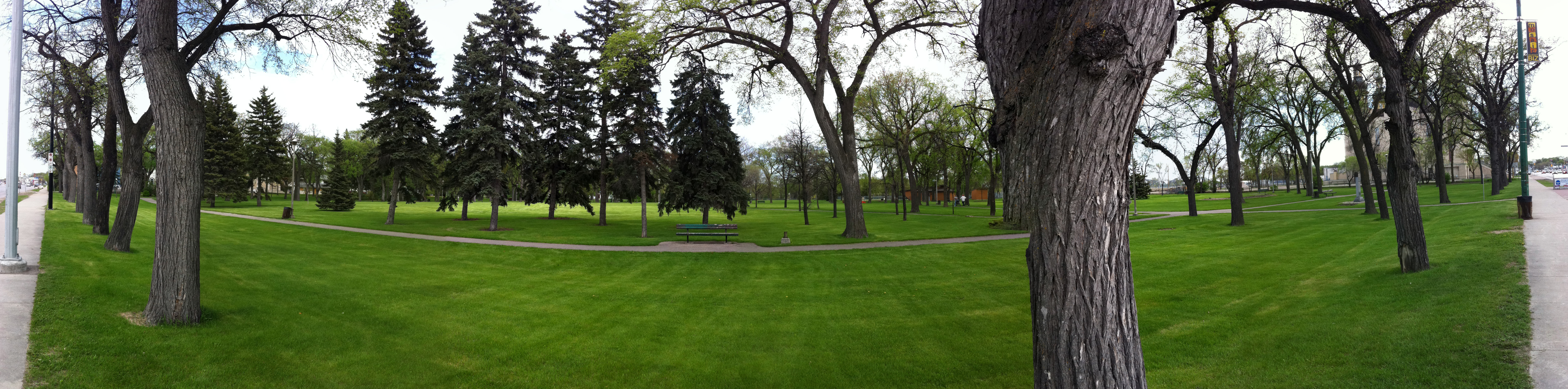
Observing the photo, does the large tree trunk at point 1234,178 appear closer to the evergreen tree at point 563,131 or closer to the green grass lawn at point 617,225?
the green grass lawn at point 617,225

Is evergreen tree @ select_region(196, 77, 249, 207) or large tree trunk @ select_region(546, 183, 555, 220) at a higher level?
evergreen tree @ select_region(196, 77, 249, 207)

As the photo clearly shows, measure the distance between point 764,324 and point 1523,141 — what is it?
1763 cm

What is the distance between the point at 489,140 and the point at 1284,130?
138 feet

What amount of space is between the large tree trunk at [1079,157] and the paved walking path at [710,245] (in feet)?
42.3

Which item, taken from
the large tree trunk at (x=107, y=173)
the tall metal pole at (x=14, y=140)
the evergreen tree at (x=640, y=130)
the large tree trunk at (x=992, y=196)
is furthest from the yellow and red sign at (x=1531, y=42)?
the large tree trunk at (x=107, y=173)

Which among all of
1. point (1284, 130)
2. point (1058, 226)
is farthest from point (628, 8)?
point (1284, 130)

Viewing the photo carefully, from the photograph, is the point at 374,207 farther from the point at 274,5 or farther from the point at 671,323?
the point at 671,323

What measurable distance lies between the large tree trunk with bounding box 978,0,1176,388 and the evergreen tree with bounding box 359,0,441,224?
98.2ft

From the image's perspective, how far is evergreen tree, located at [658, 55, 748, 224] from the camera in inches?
1090

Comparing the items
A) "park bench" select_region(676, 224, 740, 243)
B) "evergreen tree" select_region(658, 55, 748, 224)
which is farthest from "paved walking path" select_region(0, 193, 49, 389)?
"evergreen tree" select_region(658, 55, 748, 224)

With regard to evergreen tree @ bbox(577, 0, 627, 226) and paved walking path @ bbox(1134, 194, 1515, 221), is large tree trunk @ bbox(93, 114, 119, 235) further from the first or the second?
paved walking path @ bbox(1134, 194, 1515, 221)

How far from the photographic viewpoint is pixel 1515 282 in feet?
21.4

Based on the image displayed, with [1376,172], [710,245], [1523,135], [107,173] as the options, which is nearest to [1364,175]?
[1376,172]

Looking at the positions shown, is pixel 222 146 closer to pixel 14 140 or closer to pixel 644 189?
pixel 644 189
